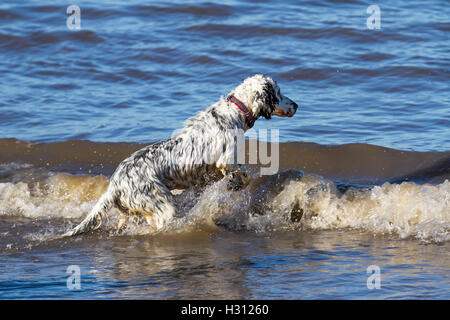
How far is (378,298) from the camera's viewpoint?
518 centimetres

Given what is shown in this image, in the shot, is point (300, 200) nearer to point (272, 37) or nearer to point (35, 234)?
point (35, 234)

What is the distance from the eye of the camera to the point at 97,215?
21.9ft

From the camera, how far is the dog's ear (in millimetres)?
7219

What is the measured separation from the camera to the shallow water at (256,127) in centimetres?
595

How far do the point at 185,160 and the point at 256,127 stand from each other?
3.85 m

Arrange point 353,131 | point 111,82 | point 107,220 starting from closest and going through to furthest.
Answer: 1. point 107,220
2. point 353,131
3. point 111,82

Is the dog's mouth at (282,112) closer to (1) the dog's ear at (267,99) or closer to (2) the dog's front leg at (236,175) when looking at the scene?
(1) the dog's ear at (267,99)

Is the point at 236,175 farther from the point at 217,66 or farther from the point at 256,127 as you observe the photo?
the point at 217,66

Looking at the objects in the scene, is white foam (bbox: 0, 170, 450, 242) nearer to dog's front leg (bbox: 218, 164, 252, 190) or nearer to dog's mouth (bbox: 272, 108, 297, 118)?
dog's front leg (bbox: 218, 164, 252, 190)
